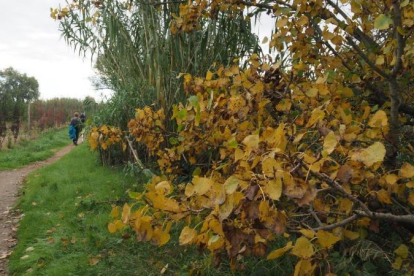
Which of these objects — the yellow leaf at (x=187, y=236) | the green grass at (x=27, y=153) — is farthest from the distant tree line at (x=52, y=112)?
the yellow leaf at (x=187, y=236)

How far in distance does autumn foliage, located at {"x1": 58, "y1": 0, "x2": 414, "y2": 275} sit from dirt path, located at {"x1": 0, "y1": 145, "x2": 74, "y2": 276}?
145cm

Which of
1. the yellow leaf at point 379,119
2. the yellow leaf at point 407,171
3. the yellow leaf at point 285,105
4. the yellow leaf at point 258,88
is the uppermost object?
the yellow leaf at point 258,88

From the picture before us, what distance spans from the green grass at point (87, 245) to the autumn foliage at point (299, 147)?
417 millimetres

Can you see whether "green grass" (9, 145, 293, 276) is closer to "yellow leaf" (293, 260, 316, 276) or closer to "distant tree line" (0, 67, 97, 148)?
"yellow leaf" (293, 260, 316, 276)

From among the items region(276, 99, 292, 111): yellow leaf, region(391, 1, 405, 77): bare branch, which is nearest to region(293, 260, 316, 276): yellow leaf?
region(276, 99, 292, 111): yellow leaf

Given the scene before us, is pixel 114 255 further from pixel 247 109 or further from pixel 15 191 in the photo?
pixel 15 191

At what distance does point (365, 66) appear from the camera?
207cm

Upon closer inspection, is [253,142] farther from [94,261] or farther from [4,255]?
[4,255]

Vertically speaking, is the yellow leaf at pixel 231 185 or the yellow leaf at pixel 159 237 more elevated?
the yellow leaf at pixel 231 185

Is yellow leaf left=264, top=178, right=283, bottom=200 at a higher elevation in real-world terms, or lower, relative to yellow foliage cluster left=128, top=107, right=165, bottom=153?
lower

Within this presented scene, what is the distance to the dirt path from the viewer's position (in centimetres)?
356

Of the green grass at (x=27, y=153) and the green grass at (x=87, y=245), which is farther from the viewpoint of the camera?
the green grass at (x=27, y=153)

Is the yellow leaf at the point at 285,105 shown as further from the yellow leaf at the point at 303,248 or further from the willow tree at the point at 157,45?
the willow tree at the point at 157,45

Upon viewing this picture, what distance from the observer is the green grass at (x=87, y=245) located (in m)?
2.59
